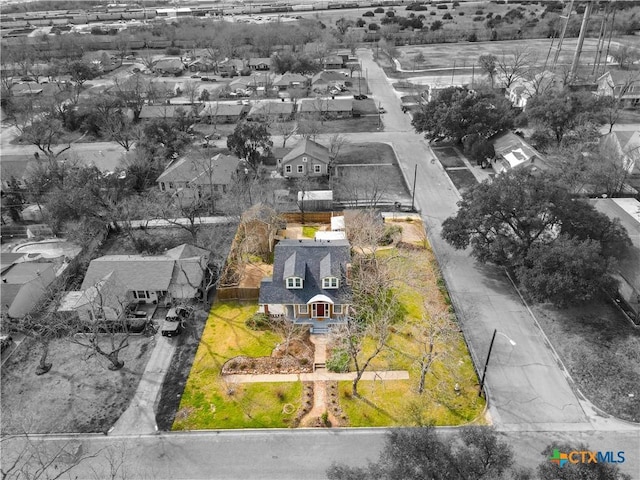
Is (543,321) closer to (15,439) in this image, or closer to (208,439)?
(208,439)

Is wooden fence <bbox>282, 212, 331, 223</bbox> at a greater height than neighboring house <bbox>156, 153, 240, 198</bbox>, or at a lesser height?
lesser

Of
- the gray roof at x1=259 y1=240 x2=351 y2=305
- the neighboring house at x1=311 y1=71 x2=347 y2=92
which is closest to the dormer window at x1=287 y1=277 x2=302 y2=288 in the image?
the gray roof at x1=259 y1=240 x2=351 y2=305

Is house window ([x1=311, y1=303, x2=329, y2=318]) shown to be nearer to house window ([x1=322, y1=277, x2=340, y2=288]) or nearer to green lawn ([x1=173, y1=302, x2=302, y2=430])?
house window ([x1=322, y1=277, x2=340, y2=288])

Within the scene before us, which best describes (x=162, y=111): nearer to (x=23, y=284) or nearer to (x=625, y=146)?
(x=23, y=284)

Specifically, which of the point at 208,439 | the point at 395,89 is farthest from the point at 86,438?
the point at 395,89

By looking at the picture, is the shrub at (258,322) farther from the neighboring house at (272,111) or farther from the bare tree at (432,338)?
the neighboring house at (272,111)
